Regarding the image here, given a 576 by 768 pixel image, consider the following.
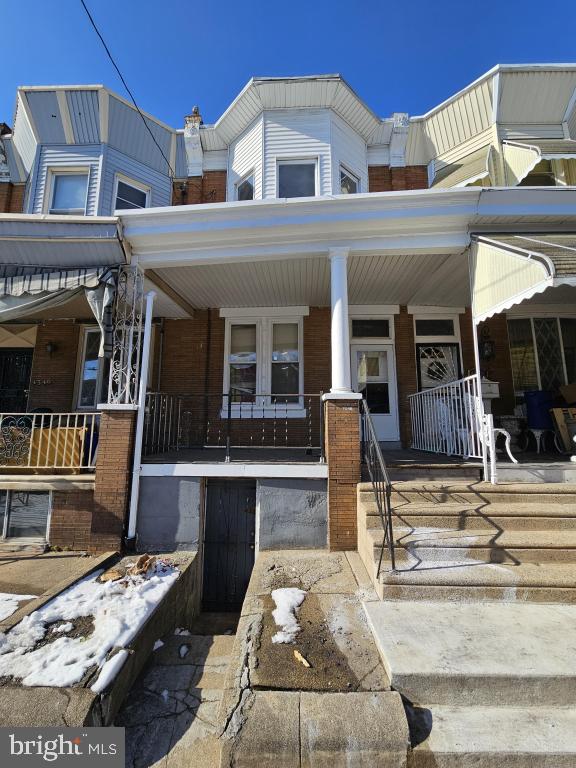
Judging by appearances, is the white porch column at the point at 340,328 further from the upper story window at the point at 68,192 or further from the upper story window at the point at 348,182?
the upper story window at the point at 68,192

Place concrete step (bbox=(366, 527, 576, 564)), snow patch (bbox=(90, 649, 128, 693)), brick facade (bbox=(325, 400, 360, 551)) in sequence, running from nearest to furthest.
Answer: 1. snow patch (bbox=(90, 649, 128, 693))
2. concrete step (bbox=(366, 527, 576, 564))
3. brick facade (bbox=(325, 400, 360, 551))

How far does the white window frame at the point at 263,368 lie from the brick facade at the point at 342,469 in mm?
2508

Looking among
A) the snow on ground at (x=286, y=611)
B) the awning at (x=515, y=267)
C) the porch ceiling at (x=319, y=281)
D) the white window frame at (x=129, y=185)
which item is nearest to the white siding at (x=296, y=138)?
the porch ceiling at (x=319, y=281)

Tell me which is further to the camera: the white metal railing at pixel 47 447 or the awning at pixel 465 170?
the awning at pixel 465 170

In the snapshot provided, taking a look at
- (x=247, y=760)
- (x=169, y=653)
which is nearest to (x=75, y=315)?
(x=169, y=653)

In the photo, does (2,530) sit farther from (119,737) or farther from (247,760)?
(247,760)

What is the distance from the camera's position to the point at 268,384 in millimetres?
7789

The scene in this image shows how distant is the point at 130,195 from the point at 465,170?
7.25 m

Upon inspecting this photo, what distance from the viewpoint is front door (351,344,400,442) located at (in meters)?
7.62

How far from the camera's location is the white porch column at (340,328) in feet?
16.6

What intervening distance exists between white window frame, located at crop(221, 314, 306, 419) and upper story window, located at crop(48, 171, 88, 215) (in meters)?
4.21

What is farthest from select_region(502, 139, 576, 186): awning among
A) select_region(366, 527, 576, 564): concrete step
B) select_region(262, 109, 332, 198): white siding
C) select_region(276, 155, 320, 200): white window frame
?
select_region(366, 527, 576, 564): concrete step

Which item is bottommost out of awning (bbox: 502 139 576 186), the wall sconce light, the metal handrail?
the metal handrail

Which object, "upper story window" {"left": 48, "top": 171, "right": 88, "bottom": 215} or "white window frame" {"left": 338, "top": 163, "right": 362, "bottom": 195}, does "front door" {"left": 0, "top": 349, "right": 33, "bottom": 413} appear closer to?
"upper story window" {"left": 48, "top": 171, "right": 88, "bottom": 215}
